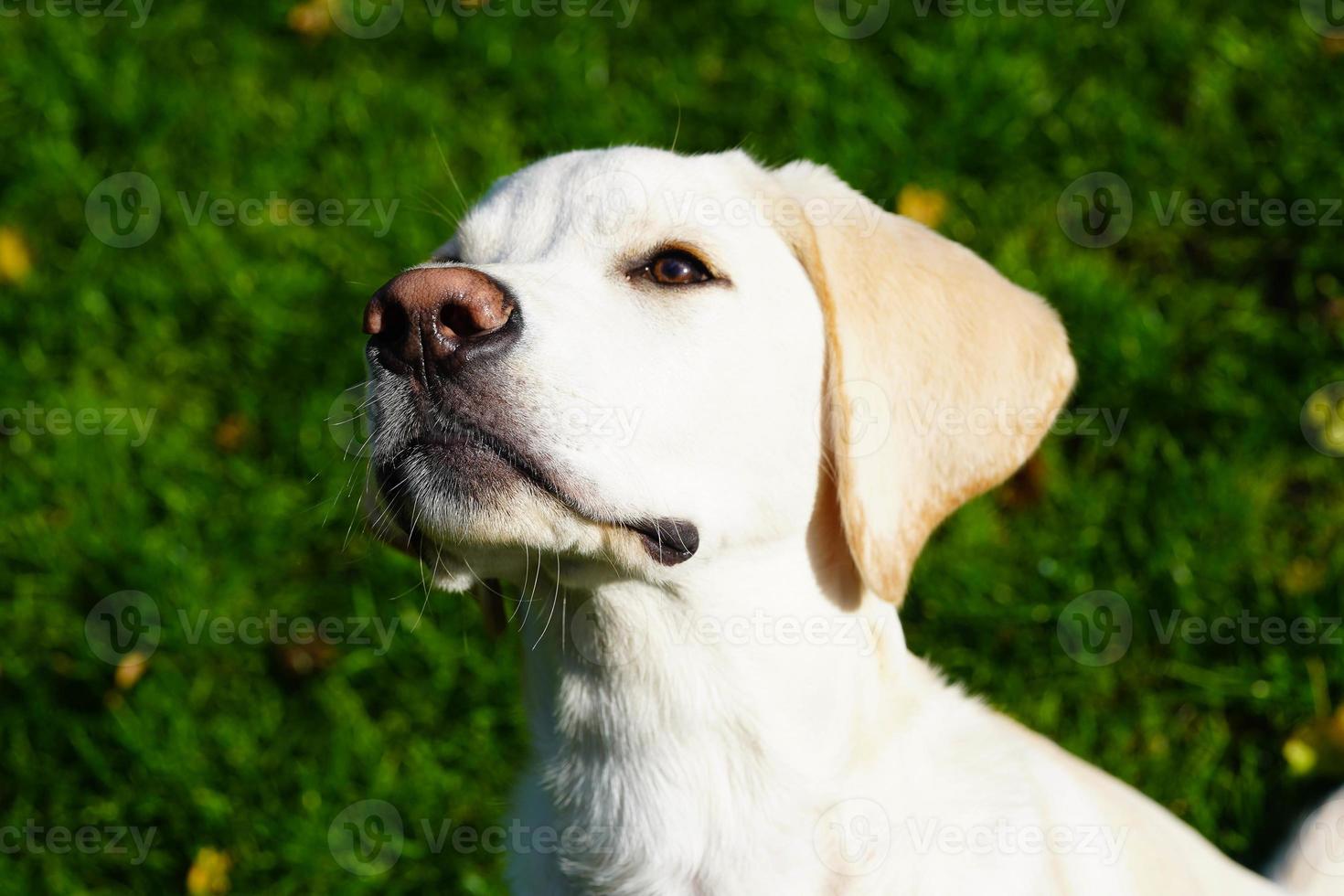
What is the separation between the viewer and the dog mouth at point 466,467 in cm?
240

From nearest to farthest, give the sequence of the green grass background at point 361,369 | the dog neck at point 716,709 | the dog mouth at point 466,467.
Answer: the dog mouth at point 466,467, the dog neck at point 716,709, the green grass background at point 361,369

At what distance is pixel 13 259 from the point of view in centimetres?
523

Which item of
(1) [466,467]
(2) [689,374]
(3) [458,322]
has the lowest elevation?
(1) [466,467]

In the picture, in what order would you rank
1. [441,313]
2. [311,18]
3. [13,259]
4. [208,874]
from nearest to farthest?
[441,313], [208,874], [13,259], [311,18]

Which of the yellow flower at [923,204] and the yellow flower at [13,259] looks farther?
the yellow flower at [13,259]

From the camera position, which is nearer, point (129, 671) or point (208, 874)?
point (208, 874)

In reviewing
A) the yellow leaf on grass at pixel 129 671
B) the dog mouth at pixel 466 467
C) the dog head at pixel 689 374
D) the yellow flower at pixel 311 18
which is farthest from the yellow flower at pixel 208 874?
the yellow flower at pixel 311 18

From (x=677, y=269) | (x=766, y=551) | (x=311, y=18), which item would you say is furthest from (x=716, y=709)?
(x=311, y=18)

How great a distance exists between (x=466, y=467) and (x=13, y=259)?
3.65 metres

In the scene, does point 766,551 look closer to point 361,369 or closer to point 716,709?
point 716,709

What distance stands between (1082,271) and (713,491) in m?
2.62

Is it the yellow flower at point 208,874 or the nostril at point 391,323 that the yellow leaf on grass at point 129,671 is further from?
the nostril at point 391,323

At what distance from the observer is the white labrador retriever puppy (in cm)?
264

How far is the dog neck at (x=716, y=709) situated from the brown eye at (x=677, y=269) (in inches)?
22.3
